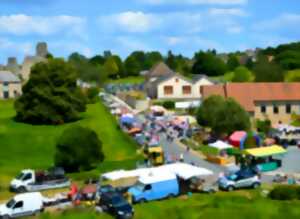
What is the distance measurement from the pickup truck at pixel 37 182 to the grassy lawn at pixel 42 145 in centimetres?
97

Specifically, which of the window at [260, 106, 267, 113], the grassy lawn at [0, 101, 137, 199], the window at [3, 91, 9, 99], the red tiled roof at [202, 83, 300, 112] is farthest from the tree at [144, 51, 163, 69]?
the window at [260, 106, 267, 113]

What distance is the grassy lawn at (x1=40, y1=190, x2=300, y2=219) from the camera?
2456cm

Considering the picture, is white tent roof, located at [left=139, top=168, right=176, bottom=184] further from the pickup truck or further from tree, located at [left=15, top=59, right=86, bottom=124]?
tree, located at [left=15, top=59, right=86, bottom=124]

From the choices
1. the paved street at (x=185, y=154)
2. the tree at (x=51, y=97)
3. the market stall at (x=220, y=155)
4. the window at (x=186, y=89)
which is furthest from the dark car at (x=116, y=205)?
the window at (x=186, y=89)

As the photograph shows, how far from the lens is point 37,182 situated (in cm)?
3266

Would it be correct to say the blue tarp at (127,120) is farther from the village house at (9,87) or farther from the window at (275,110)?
the village house at (9,87)

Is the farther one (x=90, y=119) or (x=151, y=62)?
(x=151, y=62)

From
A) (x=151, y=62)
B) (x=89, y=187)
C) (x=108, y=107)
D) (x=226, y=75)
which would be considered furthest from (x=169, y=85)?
(x=151, y=62)

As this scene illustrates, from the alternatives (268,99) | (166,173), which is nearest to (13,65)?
(268,99)

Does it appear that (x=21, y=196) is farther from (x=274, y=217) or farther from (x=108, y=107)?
(x=108, y=107)

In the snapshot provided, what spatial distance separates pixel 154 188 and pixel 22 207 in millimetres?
6791

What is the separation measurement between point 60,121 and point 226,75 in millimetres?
69515

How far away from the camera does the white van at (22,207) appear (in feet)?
87.2

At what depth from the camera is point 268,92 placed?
205 feet
